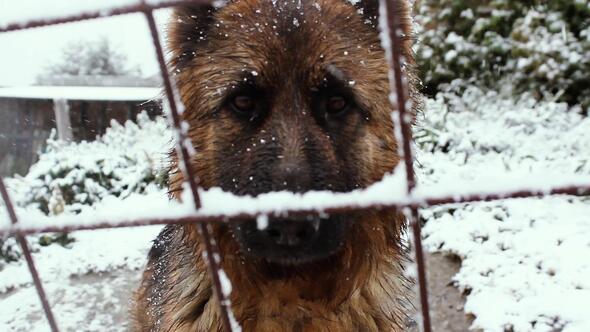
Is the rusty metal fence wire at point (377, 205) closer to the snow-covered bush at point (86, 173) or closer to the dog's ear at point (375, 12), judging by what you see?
the dog's ear at point (375, 12)

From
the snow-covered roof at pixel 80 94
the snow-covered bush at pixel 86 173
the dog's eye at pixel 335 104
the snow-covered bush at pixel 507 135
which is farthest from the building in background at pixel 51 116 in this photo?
the dog's eye at pixel 335 104

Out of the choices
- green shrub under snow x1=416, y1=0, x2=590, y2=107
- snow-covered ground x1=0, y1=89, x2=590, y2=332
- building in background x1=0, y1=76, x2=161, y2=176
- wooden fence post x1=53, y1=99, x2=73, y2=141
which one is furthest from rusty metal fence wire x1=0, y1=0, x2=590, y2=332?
wooden fence post x1=53, y1=99, x2=73, y2=141

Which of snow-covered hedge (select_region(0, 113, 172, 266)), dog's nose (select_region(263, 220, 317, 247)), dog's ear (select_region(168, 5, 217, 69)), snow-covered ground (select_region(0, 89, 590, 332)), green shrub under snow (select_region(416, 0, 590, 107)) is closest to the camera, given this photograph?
dog's nose (select_region(263, 220, 317, 247))

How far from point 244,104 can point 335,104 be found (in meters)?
0.40

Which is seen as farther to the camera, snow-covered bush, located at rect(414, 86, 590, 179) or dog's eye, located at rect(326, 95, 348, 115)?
snow-covered bush, located at rect(414, 86, 590, 179)

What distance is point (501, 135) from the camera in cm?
694

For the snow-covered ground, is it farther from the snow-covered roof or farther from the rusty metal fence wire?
the rusty metal fence wire

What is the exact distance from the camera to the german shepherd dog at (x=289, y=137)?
86.7 inches

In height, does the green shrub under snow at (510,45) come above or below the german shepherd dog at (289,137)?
above

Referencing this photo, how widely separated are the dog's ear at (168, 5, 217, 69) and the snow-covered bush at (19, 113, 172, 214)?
4066 mm

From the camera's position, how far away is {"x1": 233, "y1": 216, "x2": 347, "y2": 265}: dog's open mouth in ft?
6.02

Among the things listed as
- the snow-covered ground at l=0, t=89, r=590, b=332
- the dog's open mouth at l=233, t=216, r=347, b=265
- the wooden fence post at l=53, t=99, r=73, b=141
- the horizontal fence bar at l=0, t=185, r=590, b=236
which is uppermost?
the wooden fence post at l=53, t=99, r=73, b=141

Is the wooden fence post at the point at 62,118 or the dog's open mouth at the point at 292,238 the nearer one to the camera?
the dog's open mouth at the point at 292,238

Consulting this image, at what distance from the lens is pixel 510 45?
8.12 meters
